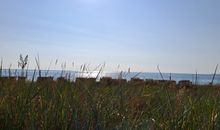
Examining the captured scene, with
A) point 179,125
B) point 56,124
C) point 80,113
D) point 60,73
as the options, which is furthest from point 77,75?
point 179,125

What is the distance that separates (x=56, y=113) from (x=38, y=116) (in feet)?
0.61

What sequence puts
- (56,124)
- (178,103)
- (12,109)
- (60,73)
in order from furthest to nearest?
1. (60,73)
2. (178,103)
3. (12,109)
4. (56,124)

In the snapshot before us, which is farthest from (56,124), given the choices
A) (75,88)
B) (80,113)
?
(75,88)

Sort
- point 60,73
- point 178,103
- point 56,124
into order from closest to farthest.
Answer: point 56,124
point 178,103
point 60,73

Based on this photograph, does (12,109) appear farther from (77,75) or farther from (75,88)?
(77,75)

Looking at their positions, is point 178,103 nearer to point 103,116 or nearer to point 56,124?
point 103,116

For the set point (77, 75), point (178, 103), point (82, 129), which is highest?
point (77, 75)

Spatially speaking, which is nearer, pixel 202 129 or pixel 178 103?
pixel 202 129

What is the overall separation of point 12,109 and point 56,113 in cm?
Result: 42

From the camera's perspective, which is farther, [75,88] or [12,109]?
[75,88]

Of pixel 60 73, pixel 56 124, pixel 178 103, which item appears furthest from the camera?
pixel 60 73

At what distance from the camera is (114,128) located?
2758 mm

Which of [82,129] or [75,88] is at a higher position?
[75,88]

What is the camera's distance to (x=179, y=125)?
8.75ft
